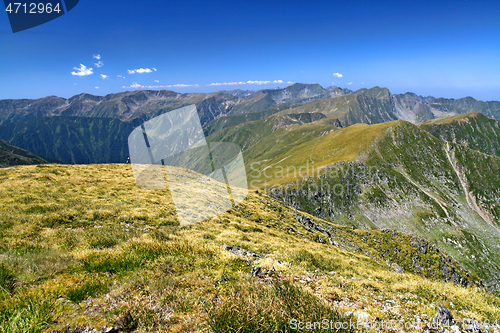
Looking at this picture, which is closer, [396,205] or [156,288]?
[156,288]

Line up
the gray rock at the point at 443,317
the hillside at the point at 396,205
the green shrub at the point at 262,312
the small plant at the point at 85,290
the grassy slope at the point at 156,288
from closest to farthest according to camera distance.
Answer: the green shrub at the point at 262,312 < the grassy slope at the point at 156,288 < the small plant at the point at 85,290 < the gray rock at the point at 443,317 < the hillside at the point at 396,205

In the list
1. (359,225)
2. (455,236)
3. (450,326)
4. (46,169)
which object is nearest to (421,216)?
(455,236)

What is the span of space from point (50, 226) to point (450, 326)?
2034 centimetres

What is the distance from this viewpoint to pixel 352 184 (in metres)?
173

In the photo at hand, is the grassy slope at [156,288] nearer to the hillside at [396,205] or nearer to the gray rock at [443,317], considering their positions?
the gray rock at [443,317]

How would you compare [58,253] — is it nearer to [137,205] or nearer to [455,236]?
[137,205]

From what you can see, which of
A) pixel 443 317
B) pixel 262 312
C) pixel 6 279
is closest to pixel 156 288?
pixel 262 312

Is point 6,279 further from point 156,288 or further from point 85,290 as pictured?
point 156,288

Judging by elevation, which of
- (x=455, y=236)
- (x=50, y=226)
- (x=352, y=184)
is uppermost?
(x=50, y=226)

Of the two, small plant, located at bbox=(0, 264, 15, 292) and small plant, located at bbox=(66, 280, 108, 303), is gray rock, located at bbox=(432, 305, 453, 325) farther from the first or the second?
small plant, located at bbox=(0, 264, 15, 292)

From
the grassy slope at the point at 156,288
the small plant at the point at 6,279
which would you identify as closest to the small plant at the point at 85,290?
the grassy slope at the point at 156,288

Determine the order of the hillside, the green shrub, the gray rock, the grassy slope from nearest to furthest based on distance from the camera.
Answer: the green shrub → the grassy slope → the gray rock → the hillside

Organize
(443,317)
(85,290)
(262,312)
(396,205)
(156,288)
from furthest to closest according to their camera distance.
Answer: (396,205), (443,317), (156,288), (85,290), (262,312)

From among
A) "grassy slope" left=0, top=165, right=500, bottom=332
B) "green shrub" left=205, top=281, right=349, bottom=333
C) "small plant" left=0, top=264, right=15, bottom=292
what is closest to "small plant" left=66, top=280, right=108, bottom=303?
"grassy slope" left=0, top=165, right=500, bottom=332
